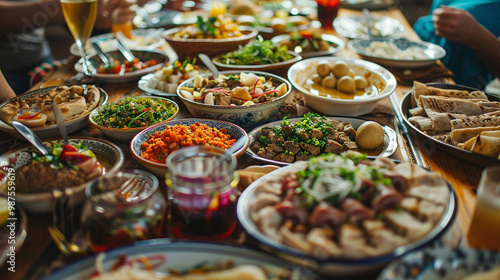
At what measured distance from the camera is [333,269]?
94 cm

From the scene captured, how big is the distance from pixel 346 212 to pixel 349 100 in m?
1.12

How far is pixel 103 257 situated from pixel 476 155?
1.47 m

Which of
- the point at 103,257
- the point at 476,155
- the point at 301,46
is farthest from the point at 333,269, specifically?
the point at 301,46

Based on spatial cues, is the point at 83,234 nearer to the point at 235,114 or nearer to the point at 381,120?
the point at 235,114

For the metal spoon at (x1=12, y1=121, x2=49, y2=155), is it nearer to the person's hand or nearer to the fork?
the fork

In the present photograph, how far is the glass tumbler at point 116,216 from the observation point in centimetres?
101

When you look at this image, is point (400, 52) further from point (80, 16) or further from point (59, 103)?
point (59, 103)

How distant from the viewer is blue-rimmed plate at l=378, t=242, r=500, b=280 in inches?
35.0

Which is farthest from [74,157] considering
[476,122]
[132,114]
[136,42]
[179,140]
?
[136,42]

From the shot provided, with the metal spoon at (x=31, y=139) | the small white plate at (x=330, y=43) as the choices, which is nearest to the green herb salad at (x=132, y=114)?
the metal spoon at (x=31, y=139)

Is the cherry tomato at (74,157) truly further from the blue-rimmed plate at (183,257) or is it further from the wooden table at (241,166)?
the blue-rimmed plate at (183,257)

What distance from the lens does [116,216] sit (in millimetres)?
1015

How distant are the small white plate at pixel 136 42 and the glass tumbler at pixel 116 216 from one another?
7.16 feet

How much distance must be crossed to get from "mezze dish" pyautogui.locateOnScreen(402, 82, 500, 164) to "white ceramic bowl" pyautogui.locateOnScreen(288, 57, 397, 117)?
192 mm
